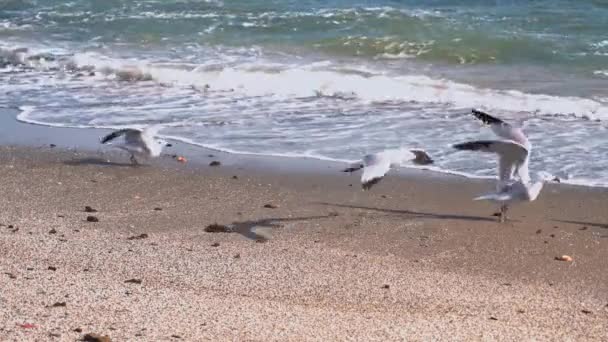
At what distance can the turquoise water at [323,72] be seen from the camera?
9539 millimetres

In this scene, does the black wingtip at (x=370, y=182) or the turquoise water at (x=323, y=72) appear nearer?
the black wingtip at (x=370, y=182)

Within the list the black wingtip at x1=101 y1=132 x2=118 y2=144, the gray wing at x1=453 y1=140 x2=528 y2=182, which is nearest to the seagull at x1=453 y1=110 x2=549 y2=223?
the gray wing at x1=453 y1=140 x2=528 y2=182

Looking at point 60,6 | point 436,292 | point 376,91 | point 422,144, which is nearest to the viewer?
point 436,292

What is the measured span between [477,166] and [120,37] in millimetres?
9759

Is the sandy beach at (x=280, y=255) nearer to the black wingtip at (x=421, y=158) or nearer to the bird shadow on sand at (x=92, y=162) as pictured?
the bird shadow on sand at (x=92, y=162)

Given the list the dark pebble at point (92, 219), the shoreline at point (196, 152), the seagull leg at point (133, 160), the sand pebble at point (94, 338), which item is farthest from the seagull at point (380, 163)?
the sand pebble at point (94, 338)

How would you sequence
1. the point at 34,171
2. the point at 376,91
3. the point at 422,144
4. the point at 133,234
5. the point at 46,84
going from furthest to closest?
the point at 46,84 < the point at 376,91 < the point at 422,144 < the point at 34,171 < the point at 133,234

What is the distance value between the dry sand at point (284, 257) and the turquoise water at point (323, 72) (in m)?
0.98

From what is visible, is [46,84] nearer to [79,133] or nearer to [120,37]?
[79,133]

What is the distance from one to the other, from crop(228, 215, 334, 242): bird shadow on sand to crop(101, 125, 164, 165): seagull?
1825mm

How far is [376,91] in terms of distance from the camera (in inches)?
457

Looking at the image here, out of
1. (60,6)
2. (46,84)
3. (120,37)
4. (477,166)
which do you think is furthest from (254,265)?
(60,6)

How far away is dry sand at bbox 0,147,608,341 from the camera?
4906mm

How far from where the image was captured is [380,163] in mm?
7371
